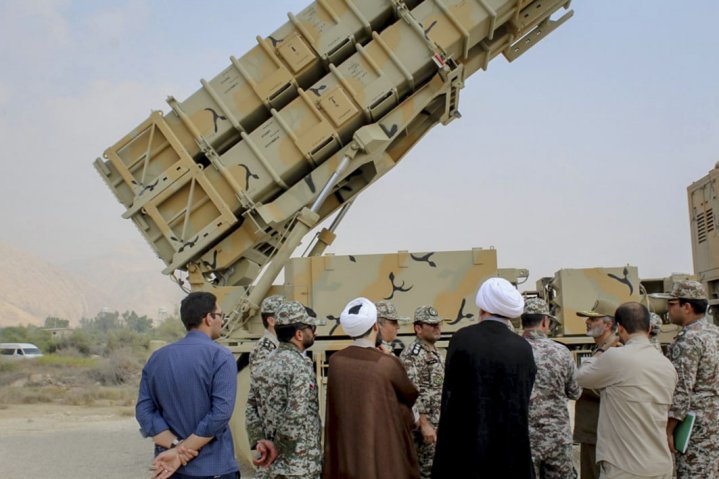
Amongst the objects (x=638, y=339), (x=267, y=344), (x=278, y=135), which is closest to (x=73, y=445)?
(x=278, y=135)

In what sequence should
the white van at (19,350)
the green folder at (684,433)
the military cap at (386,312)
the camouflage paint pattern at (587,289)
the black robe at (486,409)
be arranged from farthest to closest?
the white van at (19,350)
the camouflage paint pattern at (587,289)
the military cap at (386,312)
the green folder at (684,433)
the black robe at (486,409)

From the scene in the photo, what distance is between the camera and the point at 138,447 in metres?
9.65

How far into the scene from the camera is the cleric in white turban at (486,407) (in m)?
3.33

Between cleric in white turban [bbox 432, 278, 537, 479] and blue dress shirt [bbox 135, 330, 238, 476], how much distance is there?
96cm

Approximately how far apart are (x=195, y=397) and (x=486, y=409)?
1277 millimetres

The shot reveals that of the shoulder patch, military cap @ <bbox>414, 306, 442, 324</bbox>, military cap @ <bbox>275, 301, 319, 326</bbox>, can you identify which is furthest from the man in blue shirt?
military cap @ <bbox>414, 306, 442, 324</bbox>

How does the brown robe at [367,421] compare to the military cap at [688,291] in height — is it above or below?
below

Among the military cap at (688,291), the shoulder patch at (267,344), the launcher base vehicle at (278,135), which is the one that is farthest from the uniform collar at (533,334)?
the launcher base vehicle at (278,135)

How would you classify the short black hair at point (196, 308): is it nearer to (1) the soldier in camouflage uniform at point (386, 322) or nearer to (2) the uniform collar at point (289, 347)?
(2) the uniform collar at point (289, 347)

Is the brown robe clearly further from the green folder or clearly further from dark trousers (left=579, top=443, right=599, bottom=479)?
dark trousers (left=579, top=443, right=599, bottom=479)

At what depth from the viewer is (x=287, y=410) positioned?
3.78 meters

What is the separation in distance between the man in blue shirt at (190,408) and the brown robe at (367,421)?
1.62 feet

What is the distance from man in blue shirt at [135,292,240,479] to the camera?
3.38 m

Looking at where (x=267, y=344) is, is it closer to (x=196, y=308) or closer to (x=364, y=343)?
(x=364, y=343)
